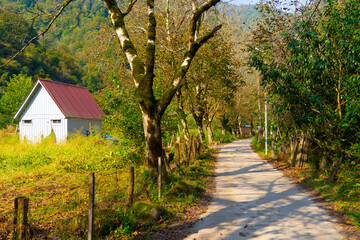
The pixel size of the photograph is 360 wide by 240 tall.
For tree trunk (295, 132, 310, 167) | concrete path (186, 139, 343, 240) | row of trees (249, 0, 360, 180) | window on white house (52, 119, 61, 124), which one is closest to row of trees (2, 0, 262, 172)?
concrete path (186, 139, 343, 240)

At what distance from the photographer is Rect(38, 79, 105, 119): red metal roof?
107ft

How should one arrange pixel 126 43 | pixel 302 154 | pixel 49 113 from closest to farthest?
pixel 126 43 < pixel 302 154 < pixel 49 113

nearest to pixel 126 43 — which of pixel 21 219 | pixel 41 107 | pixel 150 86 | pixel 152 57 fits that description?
pixel 152 57

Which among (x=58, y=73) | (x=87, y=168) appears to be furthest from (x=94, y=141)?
(x=58, y=73)

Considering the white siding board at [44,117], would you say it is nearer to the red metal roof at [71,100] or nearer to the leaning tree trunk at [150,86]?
the red metal roof at [71,100]

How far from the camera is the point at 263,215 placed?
26.7 ft

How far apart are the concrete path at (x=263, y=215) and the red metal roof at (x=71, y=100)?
78.1ft

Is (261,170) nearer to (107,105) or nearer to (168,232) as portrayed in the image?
(107,105)

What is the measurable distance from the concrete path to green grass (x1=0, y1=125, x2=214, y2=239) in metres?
0.99

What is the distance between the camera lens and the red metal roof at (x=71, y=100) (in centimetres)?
3259

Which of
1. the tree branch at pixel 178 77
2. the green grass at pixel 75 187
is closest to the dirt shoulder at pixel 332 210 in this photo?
the green grass at pixel 75 187

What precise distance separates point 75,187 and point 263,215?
6.07 metres

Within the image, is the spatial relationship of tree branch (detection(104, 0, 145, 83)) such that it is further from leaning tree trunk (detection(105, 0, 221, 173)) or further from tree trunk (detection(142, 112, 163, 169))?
tree trunk (detection(142, 112, 163, 169))

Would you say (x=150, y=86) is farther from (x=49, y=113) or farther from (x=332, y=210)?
(x=49, y=113)
